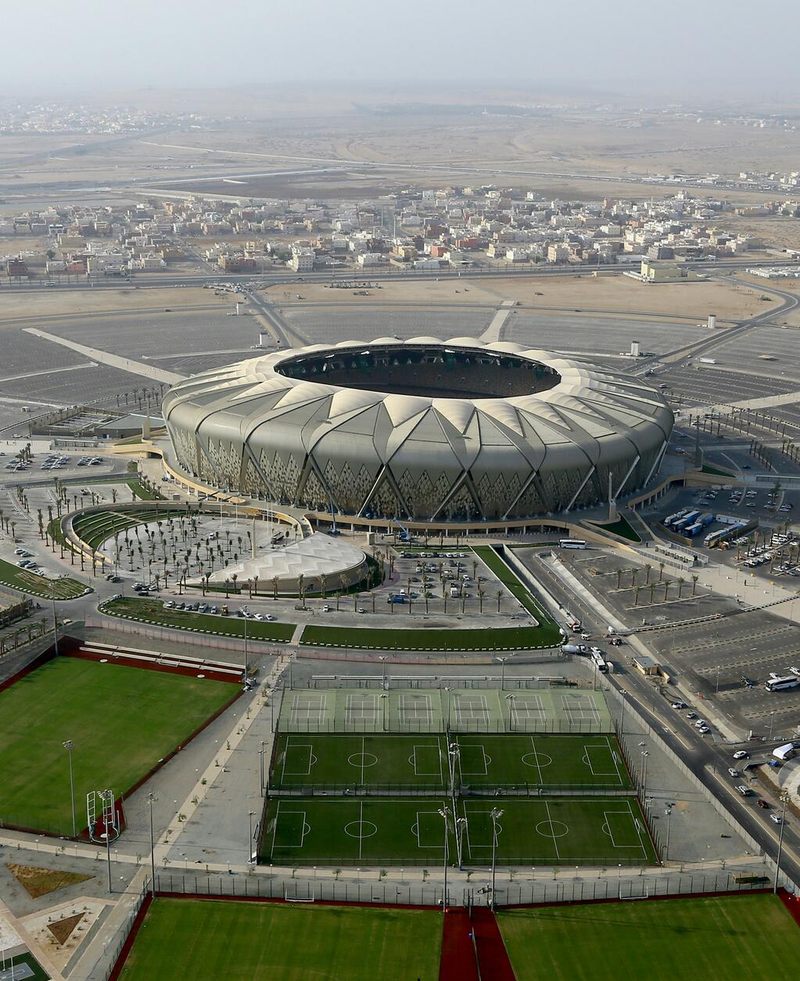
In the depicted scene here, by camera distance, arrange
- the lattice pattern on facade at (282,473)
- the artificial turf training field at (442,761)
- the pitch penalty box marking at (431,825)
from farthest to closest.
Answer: the lattice pattern on facade at (282,473) → the artificial turf training field at (442,761) → the pitch penalty box marking at (431,825)

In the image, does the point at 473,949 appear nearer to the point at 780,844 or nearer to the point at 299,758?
the point at 780,844

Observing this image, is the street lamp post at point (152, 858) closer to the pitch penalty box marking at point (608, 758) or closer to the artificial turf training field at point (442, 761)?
the artificial turf training field at point (442, 761)

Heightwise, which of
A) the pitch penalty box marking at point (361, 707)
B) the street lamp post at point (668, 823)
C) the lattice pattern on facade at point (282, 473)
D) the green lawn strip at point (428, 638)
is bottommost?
the green lawn strip at point (428, 638)

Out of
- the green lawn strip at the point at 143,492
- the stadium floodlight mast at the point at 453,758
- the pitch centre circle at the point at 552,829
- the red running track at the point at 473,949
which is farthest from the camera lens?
the green lawn strip at the point at 143,492

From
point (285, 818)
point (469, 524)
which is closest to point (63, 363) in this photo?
point (469, 524)

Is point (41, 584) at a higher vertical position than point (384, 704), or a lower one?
lower

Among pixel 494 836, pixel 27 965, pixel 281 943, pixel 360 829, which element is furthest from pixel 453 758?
pixel 27 965

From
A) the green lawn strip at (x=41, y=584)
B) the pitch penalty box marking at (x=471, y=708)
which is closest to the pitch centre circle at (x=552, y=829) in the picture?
the pitch penalty box marking at (x=471, y=708)
